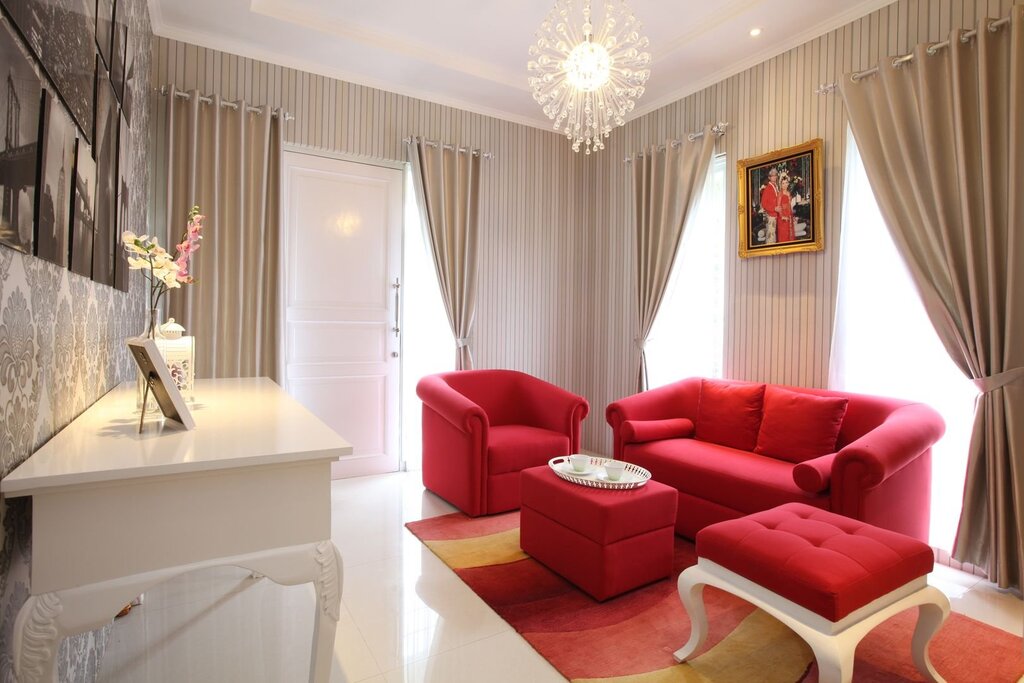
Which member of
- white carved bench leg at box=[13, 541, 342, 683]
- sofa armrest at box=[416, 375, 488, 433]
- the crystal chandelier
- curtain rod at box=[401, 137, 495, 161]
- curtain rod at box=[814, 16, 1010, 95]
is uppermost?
curtain rod at box=[401, 137, 495, 161]

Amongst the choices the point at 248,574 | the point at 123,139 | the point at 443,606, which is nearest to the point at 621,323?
the point at 443,606

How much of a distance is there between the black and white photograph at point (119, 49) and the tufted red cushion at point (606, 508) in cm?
243


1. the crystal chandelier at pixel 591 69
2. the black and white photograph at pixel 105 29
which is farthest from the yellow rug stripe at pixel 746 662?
the black and white photograph at pixel 105 29

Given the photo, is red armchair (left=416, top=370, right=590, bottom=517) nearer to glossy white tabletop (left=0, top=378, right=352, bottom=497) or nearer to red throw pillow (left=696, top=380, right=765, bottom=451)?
red throw pillow (left=696, top=380, right=765, bottom=451)

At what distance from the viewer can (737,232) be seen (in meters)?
3.82

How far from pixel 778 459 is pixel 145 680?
3.01 metres

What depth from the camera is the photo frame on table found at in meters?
1.35

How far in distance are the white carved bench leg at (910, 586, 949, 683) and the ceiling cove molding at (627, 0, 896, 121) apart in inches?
117

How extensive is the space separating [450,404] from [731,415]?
175 centimetres

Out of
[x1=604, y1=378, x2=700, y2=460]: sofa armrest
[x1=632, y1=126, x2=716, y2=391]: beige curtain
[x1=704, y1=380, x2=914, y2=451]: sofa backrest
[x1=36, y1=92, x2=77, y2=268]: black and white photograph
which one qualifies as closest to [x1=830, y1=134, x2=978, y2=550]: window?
[x1=704, y1=380, x2=914, y2=451]: sofa backrest

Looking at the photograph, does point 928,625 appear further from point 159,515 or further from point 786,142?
point 786,142

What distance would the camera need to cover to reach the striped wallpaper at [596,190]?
10.7ft

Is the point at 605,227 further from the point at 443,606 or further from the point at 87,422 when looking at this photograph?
the point at 87,422

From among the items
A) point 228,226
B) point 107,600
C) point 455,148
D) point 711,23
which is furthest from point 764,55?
point 107,600
